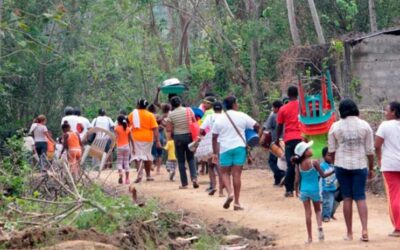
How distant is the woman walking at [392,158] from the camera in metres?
11.6

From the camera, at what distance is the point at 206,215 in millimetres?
14648

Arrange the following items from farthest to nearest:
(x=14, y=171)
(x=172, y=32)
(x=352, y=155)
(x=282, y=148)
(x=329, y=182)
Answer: (x=172, y=32)
(x=282, y=148)
(x=14, y=171)
(x=329, y=182)
(x=352, y=155)

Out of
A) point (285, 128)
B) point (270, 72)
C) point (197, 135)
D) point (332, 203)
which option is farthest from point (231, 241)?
point (270, 72)

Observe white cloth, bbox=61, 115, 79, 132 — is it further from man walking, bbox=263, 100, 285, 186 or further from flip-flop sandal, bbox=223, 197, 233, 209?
flip-flop sandal, bbox=223, 197, 233, 209

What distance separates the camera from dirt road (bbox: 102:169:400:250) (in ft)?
37.9

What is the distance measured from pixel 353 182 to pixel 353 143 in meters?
0.46

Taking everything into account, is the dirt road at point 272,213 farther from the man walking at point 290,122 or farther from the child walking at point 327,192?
the man walking at point 290,122

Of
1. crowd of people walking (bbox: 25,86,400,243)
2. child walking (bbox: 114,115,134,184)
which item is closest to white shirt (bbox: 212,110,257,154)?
crowd of people walking (bbox: 25,86,400,243)

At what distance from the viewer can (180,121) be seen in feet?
59.3

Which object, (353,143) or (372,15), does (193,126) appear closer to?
(353,143)

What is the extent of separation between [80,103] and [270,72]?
7.22 metres

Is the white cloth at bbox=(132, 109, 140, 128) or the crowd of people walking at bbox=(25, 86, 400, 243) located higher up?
the white cloth at bbox=(132, 109, 140, 128)

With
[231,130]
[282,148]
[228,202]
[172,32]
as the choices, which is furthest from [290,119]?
[172,32]

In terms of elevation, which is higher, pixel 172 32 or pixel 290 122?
pixel 172 32
